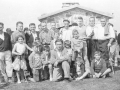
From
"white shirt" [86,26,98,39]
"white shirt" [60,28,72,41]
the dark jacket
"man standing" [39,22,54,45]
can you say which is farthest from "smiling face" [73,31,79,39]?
the dark jacket

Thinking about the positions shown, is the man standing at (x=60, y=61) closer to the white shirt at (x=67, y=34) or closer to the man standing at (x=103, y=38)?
the white shirt at (x=67, y=34)

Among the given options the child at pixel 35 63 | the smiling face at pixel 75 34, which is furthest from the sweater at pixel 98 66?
the child at pixel 35 63

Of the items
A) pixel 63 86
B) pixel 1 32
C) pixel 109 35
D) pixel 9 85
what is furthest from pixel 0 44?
pixel 109 35

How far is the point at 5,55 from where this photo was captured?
20.8 ft

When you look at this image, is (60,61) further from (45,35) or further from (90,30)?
(90,30)

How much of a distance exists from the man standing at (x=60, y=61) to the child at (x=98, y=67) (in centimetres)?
93

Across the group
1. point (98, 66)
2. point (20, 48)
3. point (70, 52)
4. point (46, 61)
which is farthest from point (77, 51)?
point (20, 48)

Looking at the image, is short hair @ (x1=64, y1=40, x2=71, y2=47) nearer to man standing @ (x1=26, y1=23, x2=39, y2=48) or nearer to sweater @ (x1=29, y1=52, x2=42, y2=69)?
sweater @ (x1=29, y1=52, x2=42, y2=69)

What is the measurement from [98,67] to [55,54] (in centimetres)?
148

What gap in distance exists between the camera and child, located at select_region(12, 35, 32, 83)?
244 inches

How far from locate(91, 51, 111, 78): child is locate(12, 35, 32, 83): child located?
2219 mm

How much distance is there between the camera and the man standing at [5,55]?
621 centimetres

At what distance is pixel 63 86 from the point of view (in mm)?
5613

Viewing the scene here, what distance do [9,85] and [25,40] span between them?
1.64 metres
